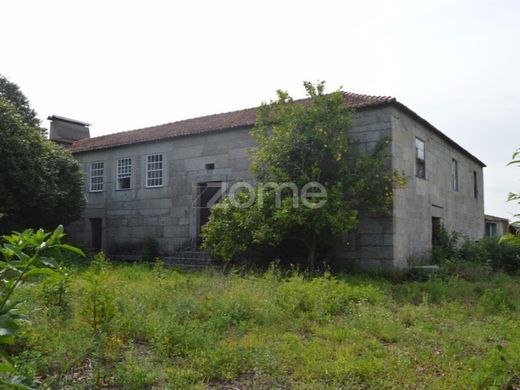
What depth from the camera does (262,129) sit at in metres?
13.6

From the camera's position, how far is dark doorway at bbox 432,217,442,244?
1641cm

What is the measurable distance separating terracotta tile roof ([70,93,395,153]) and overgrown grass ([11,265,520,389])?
711cm

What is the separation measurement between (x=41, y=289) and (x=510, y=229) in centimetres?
624

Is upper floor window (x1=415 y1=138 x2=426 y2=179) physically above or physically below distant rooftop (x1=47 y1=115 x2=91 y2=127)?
below

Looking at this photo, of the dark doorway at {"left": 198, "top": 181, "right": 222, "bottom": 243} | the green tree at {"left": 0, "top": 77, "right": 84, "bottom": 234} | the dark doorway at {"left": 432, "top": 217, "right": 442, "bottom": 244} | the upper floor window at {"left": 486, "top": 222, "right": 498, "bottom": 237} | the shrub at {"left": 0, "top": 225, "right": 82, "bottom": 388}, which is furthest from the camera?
the upper floor window at {"left": 486, "top": 222, "right": 498, "bottom": 237}

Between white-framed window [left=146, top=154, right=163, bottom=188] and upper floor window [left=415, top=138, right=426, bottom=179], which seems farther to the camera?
white-framed window [left=146, top=154, right=163, bottom=188]

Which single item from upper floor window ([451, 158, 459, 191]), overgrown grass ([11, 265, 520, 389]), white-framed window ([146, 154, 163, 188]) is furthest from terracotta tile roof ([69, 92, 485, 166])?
overgrown grass ([11, 265, 520, 389])

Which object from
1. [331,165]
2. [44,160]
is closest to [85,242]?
[44,160]

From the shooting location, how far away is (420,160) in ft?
50.8

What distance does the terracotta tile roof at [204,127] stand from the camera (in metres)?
14.0

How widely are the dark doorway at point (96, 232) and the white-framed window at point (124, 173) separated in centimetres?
202

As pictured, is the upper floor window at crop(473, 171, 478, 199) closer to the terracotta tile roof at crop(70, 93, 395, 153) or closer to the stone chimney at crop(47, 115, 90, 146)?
the terracotta tile roof at crop(70, 93, 395, 153)

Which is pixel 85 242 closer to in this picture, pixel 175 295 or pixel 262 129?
pixel 262 129

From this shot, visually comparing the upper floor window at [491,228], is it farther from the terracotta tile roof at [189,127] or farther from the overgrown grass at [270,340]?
the overgrown grass at [270,340]
